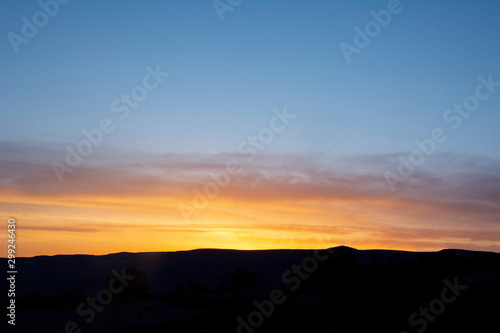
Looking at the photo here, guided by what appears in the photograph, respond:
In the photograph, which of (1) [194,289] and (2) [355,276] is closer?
(2) [355,276]

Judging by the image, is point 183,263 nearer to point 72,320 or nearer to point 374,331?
point 72,320

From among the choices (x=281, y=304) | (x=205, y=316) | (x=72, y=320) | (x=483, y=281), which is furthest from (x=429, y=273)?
(x=72, y=320)

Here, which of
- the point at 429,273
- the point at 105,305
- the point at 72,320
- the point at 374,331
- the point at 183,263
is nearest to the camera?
the point at 374,331

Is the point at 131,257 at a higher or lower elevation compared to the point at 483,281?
higher

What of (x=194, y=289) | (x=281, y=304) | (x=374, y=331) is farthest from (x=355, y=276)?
(x=194, y=289)

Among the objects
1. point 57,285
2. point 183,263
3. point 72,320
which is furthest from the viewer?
point 183,263

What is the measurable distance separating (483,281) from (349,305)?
1.94 metres

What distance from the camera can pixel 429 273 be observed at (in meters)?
8.22

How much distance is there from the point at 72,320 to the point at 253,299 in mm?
3954

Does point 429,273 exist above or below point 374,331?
above

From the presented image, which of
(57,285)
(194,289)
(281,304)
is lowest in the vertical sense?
(281,304)

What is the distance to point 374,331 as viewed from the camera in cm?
670

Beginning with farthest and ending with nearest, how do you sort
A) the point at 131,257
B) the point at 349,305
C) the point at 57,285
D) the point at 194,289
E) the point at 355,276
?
1. the point at 131,257
2. the point at 57,285
3. the point at 194,289
4. the point at 355,276
5. the point at 349,305

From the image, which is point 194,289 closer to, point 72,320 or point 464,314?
point 72,320
